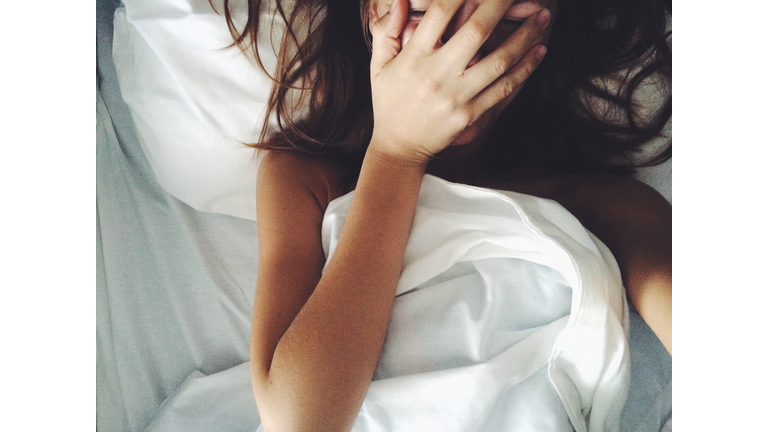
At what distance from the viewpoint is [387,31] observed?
523 mm

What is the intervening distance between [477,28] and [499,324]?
0.33 metres

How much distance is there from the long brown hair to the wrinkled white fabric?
207 millimetres

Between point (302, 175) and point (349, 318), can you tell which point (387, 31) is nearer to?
point (302, 175)

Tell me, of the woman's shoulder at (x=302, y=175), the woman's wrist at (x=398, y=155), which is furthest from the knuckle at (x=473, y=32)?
the woman's shoulder at (x=302, y=175)

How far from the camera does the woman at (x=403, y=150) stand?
0.47 m

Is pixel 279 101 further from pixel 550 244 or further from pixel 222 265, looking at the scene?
pixel 550 244

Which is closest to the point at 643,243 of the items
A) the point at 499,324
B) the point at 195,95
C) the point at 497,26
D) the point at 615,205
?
the point at 615,205

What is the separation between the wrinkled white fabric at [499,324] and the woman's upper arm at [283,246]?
44mm

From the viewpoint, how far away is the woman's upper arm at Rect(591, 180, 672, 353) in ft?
1.72

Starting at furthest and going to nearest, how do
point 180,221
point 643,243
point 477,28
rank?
point 180,221, point 643,243, point 477,28

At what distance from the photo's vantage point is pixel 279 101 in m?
0.65

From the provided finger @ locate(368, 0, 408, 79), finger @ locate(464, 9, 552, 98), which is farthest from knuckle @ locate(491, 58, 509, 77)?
finger @ locate(368, 0, 408, 79)
